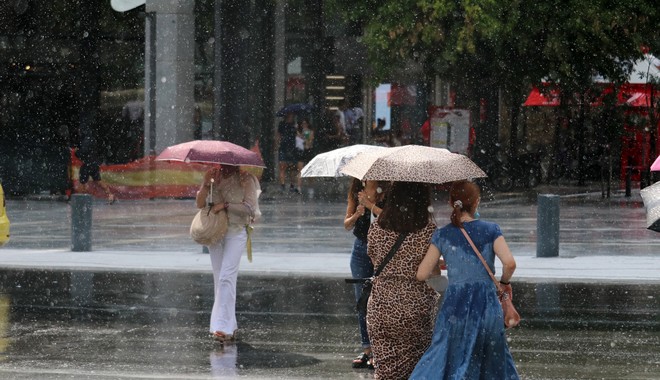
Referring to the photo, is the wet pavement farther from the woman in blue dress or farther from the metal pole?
the metal pole

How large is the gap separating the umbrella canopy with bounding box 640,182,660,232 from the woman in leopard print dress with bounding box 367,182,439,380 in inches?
67.5

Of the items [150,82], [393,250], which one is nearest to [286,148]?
[150,82]

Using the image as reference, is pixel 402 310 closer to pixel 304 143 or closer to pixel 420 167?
pixel 420 167

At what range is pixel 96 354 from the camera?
1064 centimetres

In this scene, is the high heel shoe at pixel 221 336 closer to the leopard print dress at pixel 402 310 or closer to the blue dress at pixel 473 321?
the leopard print dress at pixel 402 310

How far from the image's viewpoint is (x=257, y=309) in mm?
13523

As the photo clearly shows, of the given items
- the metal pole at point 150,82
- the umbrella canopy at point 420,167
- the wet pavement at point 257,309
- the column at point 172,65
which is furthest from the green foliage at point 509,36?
the umbrella canopy at point 420,167

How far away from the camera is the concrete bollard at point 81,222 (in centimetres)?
1875

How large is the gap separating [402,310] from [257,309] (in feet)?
19.4

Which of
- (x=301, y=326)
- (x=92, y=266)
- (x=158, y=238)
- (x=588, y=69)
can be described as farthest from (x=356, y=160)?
(x=588, y=69)

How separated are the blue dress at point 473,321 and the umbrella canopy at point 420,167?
1.37ft

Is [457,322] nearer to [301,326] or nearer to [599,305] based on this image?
[301,326]

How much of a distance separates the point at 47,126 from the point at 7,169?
3726 mm

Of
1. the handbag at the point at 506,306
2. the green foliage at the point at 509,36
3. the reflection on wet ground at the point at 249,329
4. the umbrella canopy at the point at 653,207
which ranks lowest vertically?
the reflection on wet ground at the point at 249,329
